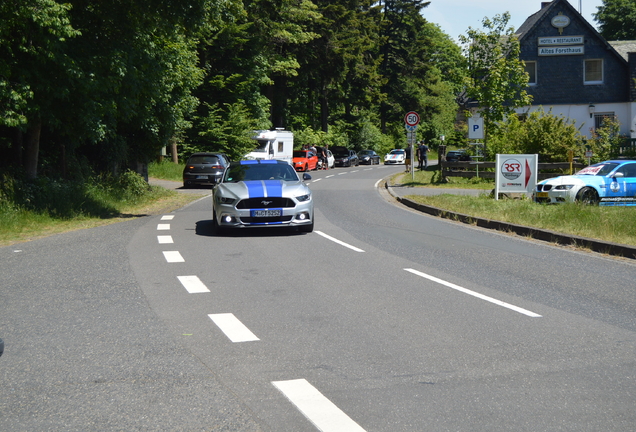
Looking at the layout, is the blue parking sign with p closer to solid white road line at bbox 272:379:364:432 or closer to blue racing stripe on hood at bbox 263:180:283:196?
blue racing stripe on hood at bbox 263:180:283:196

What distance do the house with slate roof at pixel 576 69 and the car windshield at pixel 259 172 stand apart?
32985mm

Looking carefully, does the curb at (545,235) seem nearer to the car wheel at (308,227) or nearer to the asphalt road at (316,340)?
the asphalt road at (316,340)

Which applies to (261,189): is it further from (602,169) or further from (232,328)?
(602,169)

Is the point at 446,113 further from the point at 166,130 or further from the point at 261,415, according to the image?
the point at 261,415

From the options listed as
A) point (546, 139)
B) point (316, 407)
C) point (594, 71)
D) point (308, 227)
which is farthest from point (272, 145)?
point (316, 407)

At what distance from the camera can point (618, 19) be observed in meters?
73.9

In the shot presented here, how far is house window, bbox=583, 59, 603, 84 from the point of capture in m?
44.8

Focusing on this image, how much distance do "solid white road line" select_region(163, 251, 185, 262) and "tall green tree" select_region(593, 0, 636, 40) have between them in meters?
72.6

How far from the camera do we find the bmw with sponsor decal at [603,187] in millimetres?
20062

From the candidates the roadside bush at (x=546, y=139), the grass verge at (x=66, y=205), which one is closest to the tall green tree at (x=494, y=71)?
the roadside bush at (x=546, y=139)

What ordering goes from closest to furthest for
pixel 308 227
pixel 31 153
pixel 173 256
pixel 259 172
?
pixel 173 256, pixel 308 227, pixel 259 172, pixel 31 153

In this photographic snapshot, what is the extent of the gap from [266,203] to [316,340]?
789 centimetres

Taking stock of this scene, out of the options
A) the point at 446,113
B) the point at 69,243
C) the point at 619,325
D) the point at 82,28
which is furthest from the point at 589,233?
the point at 446,113

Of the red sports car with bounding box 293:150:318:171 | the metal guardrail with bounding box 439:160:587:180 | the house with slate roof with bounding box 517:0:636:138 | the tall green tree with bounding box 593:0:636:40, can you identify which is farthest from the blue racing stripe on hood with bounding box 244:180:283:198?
the tall green tree with bounding box 593:0:636:40
